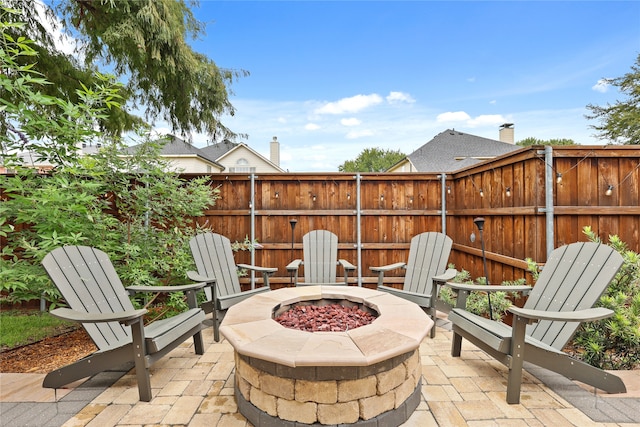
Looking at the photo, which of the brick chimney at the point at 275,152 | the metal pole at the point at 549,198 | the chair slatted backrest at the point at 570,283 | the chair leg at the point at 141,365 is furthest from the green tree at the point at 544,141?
the chair leg at the point at 141,365

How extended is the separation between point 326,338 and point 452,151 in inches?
498

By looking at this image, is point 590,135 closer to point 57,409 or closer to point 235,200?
point 235,200

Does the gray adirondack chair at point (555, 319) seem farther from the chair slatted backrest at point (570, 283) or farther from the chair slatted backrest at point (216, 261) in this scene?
the chair slatted backrest at point (216, 261)

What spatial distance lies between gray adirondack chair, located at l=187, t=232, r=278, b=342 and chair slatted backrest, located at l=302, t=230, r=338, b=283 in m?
0.62

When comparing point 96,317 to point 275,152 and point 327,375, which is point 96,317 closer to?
point 327,375

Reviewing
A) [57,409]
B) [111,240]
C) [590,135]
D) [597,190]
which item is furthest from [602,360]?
[590,135]

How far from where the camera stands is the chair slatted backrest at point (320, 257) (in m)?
3.58

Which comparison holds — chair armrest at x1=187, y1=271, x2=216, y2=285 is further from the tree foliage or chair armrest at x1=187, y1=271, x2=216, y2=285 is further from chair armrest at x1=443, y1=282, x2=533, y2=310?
chair armrest at x1=443, y1=282, x2=533, y2=310

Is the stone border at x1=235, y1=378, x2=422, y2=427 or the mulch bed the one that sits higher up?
the stone border at x1=235, y1=378, x2=422, y2=427

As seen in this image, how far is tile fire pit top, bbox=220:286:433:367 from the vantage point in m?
1.35

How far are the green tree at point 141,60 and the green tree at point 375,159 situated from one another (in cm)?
2591

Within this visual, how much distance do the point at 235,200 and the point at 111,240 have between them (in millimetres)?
1583

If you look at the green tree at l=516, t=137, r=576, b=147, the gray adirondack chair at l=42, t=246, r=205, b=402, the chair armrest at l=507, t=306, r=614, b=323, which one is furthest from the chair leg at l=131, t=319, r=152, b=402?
the green tree at l=516, t=137, r=576, b=147

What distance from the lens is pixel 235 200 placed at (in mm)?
4117
